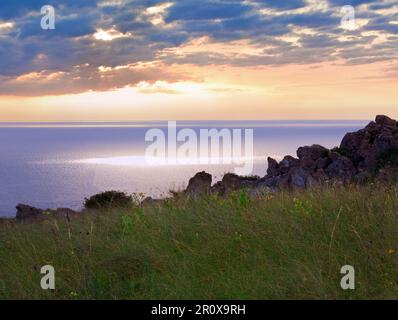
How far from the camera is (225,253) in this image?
24.8ft

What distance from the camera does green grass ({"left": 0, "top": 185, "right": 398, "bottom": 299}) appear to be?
6.55 metres

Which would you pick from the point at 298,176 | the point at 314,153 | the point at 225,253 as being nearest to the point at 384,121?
the point at 314,153

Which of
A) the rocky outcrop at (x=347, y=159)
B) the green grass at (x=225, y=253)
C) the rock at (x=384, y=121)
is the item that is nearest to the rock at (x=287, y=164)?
the rocky outcrop at (x=347, y=159)

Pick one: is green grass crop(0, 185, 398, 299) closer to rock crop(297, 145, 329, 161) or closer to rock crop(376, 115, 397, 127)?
rock crop(297, 145, 329, 161)

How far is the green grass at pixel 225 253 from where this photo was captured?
6551 millimetres

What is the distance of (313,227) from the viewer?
809cm

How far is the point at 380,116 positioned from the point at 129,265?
32.0m

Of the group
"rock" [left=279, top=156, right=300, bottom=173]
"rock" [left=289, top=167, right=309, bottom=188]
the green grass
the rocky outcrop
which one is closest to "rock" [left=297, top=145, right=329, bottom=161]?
the rocky outcrop

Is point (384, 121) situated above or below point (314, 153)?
above

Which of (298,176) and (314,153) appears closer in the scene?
(298,176)

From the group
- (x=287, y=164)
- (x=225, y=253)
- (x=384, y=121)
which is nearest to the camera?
(x=225, y=253)

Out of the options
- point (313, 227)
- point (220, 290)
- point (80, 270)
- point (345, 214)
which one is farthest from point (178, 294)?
point (345, 214)

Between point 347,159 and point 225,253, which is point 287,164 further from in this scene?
point 225,253
